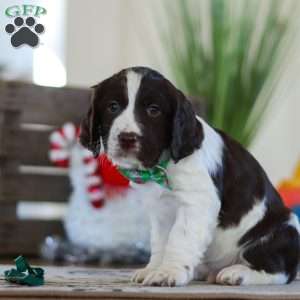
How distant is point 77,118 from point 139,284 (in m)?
1.80

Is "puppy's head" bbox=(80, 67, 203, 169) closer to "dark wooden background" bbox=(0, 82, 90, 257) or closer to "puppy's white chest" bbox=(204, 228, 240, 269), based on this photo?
"puppy's white chest" bbox=(204, 228, 240, 269)

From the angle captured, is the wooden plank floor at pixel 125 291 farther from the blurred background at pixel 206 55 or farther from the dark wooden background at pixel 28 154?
the blurred background at pixel 206 55

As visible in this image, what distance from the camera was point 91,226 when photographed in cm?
330

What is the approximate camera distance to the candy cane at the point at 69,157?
3330 mm

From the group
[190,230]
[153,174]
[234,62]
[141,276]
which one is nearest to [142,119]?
[153,174]

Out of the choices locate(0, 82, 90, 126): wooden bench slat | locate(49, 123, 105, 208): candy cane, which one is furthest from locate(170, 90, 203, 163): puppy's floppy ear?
locate(0, 82, 90, 126): wooden bench slat

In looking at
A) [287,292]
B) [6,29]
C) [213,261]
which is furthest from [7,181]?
[287,292]

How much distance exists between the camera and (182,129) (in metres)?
1.87

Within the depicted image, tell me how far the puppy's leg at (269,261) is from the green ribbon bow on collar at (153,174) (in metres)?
0.29

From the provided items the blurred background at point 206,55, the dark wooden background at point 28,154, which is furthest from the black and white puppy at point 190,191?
the blurred background at point 206,55

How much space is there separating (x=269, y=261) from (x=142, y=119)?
1.77 ft

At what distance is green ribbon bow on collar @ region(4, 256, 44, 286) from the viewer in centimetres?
177

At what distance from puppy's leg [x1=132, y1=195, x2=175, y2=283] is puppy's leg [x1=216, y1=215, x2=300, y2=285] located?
19cm

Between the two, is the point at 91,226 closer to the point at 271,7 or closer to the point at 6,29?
the point at 6,29
